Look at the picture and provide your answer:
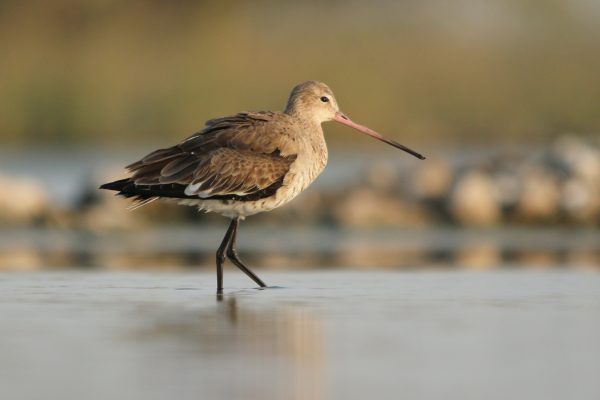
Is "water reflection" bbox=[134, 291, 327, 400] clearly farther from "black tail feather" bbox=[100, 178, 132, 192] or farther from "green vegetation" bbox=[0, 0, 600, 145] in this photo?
"green vegetation" bbox=[0, 0, 600, 145]

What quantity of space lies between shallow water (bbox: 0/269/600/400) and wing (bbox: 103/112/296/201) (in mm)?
703

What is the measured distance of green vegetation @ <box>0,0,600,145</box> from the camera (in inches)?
1218

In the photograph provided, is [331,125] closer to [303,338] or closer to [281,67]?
[281,67]

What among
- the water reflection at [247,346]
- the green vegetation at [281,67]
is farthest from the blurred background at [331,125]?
the water reflection at [247,346]

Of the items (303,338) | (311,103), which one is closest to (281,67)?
(311,103)

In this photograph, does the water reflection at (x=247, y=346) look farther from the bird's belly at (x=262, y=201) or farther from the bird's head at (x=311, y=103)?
the bird's head at (x=311, y=103)

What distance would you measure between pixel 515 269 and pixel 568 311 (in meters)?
2.92

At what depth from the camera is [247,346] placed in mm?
7582

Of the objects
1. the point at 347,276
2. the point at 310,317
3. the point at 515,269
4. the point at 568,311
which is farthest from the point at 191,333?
the point at 515,269

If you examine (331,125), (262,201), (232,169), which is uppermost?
(331,125)

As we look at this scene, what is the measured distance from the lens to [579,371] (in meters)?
6.93

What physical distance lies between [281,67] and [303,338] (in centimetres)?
2544

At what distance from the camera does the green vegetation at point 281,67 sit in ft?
102

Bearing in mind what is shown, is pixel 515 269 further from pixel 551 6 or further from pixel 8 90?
pixel 551 6
